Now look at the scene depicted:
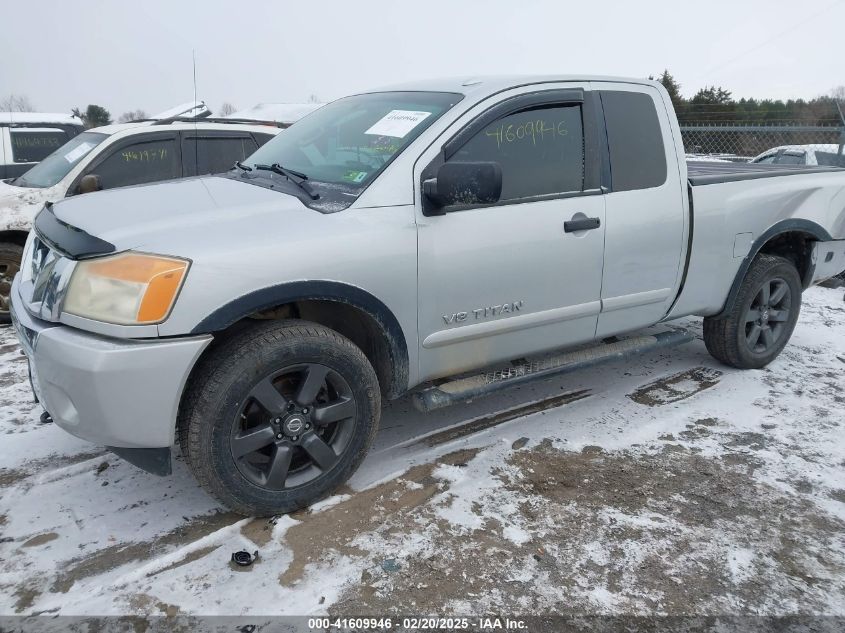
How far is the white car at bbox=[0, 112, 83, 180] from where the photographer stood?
8.09 m

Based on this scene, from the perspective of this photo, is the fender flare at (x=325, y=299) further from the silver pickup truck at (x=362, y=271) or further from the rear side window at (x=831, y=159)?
the rear side window at (x=831, y=159)

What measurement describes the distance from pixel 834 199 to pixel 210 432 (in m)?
4.29

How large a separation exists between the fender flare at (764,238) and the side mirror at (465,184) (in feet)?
7.08

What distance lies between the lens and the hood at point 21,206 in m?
5.62

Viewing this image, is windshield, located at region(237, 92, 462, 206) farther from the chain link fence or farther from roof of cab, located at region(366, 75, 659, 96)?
the chain link fence

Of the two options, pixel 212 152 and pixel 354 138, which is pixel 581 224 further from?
pixel 212 152

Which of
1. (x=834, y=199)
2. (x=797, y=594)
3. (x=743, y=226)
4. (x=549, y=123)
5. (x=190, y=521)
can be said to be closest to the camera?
(x=797, y=594)

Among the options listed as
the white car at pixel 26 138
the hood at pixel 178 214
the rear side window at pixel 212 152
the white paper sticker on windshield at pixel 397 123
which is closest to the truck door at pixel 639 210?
the white paper sticker on windshield at pixel 397 123

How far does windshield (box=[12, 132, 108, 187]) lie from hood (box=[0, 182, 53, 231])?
0.42 feet

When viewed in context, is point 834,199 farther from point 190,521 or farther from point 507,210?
point 190,521

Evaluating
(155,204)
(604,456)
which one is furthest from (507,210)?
(155,204)

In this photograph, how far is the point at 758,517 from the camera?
289 cm

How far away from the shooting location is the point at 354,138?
3.29m

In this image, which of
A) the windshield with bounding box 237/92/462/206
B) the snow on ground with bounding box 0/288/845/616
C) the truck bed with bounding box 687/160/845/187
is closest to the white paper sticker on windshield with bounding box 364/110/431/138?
the windshield with bounding box 237/92/462/206
